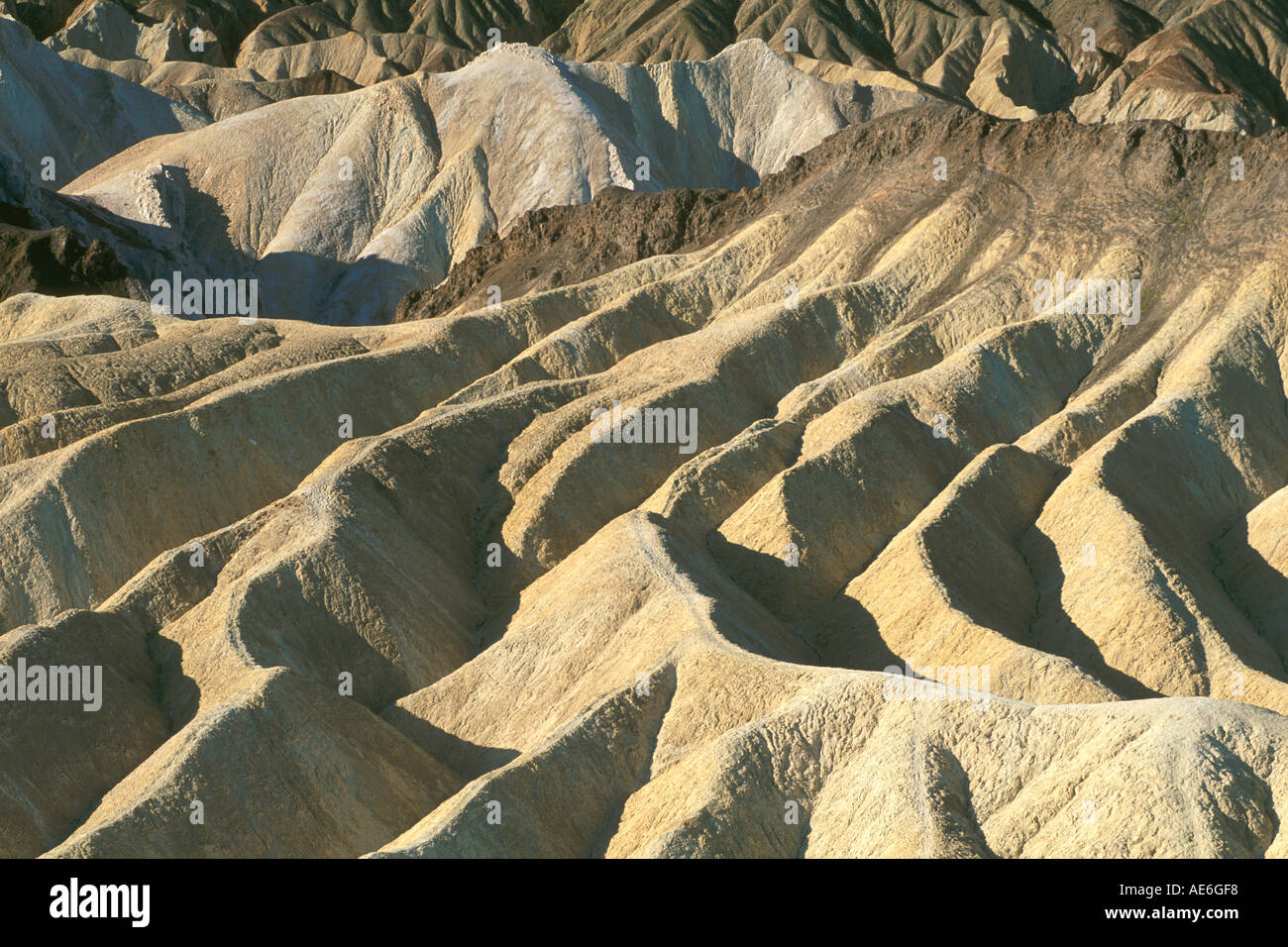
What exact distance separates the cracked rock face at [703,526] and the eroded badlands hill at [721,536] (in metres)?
0.14

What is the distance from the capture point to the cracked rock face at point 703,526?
32531 millimetres

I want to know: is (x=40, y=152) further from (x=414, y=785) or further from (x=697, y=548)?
(x=414, y=785)

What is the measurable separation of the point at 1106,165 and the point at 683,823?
44.4m

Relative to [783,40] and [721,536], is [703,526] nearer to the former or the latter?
[721,536]

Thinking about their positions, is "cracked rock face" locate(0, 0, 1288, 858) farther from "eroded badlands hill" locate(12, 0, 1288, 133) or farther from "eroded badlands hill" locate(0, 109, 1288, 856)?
"eroded badlands hill" locate(12, 0, 1288, 133)

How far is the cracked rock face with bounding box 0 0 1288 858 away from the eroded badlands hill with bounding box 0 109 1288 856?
139 millimetres

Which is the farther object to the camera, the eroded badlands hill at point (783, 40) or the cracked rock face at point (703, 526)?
the eroded badlands hill at point (783, 40)

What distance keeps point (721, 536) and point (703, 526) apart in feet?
2.27

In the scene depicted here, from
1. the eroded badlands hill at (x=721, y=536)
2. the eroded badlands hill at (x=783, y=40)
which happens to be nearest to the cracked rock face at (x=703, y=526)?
the eroded badlands hill at (x=721, y=536)

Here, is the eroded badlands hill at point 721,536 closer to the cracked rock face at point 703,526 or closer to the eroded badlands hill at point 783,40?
the cracked rock face at point 703,526

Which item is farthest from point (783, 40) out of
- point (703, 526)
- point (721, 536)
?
point (721, 536)

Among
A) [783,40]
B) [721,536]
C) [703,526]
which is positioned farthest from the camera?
[783,40]

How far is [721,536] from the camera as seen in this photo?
50312mm

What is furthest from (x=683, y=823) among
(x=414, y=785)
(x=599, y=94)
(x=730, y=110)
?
(x=730, y=110)
